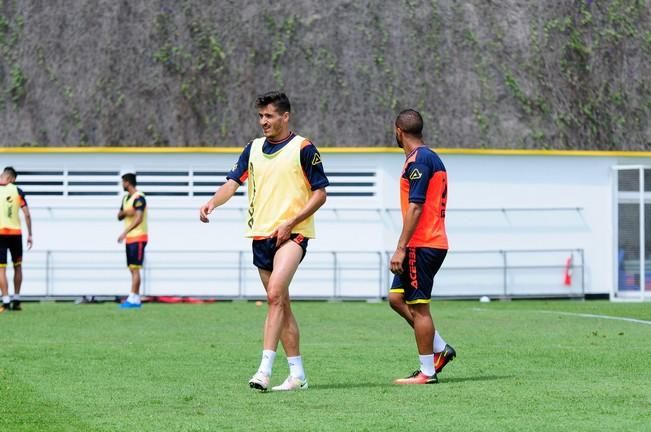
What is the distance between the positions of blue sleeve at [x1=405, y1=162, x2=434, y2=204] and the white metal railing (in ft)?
65.6

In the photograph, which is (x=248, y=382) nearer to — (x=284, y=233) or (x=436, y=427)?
(x=284, y=233)

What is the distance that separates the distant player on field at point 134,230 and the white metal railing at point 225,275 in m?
5.97

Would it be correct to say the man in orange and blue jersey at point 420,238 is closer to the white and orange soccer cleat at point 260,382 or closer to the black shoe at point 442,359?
the black shoe at point 442,359

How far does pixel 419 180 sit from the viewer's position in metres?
11.0

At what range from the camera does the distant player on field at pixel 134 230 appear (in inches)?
970

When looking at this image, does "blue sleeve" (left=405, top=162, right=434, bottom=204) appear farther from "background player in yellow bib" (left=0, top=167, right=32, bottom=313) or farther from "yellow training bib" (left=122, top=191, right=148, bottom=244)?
"yellow training bib" (left=122, top=191, right=148, bottom=244)

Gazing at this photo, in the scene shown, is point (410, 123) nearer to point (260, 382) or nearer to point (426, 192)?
point (426, 192)

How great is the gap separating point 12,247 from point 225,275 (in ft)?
26.4

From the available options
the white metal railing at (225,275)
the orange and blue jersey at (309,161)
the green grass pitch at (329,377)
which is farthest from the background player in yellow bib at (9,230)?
the orange and blue jersey at (309,161)

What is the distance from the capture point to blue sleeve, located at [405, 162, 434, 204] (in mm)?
10992

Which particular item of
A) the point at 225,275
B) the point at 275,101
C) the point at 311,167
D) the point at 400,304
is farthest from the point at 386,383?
the point at 225,275

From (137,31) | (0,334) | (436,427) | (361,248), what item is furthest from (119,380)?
(137,31)

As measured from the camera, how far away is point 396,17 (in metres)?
33.2

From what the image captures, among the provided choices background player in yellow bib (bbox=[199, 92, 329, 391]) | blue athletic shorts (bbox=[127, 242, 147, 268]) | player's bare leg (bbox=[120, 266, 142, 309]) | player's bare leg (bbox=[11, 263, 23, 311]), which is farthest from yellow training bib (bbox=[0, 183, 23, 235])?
background player in yellow bib (bbox=[199, 92, 329, 391])
